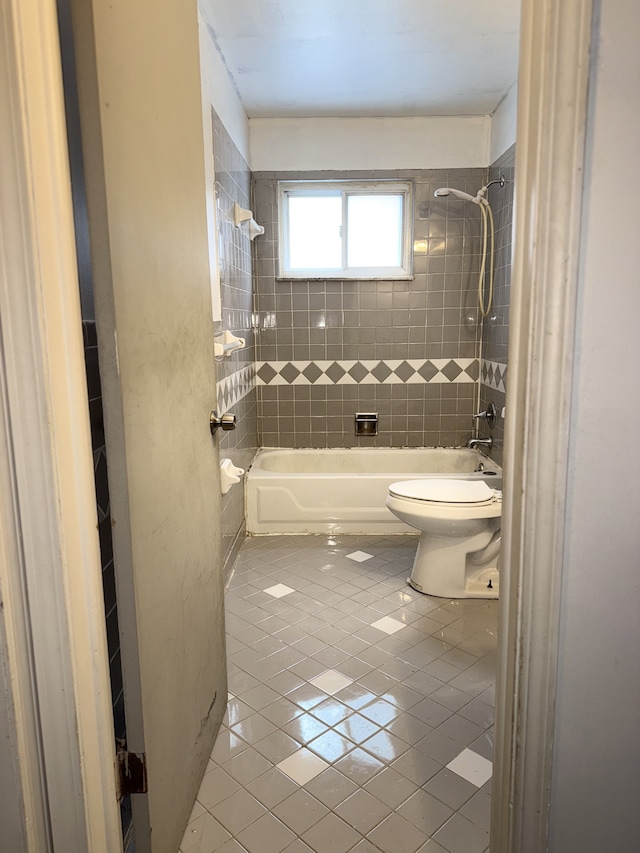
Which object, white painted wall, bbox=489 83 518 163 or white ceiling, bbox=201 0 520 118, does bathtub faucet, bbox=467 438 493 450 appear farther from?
white ceiling, bbox=201 0 520 118

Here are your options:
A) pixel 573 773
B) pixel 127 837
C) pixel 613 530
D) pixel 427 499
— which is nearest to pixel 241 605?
pixel 427 499

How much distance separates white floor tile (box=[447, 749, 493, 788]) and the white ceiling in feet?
8.76

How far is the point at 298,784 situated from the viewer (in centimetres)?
162

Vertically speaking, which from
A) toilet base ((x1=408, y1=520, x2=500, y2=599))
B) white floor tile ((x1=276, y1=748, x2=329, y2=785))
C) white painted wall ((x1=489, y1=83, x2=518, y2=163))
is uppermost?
white painted wall ((x1=489, y1=83, x2=518, y2=163))

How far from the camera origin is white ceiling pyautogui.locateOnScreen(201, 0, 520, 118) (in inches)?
96.3

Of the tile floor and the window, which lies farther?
the window

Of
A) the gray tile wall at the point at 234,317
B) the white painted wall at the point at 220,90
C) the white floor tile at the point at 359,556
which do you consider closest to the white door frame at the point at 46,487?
the gray tile wall at the point at 234,317

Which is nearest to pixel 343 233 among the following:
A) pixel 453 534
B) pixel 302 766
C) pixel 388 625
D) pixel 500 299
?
pixel 500 299

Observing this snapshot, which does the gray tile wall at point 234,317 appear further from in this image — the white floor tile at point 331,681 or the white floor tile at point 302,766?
the white floor tile at point 302,766

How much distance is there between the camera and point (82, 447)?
959 mm

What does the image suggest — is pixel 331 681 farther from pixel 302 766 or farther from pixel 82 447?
pixel 82 447

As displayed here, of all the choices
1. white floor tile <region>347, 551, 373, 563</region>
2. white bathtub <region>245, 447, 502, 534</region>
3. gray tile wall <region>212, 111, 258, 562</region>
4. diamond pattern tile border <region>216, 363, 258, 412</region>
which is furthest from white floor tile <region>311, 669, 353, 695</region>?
white bathtub <region>245, 447, 502, 534</region>

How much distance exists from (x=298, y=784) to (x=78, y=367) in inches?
50.5

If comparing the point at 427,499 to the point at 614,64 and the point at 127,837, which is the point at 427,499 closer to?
the point at 127,837
